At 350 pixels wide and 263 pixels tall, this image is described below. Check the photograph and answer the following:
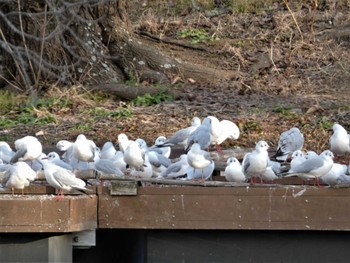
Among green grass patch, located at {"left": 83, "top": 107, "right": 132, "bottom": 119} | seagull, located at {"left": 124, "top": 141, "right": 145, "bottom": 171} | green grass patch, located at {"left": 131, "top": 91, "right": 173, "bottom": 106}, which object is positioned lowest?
seagull, located at {"left": 124, "top": 141, "right": 145, "bottom": 171}

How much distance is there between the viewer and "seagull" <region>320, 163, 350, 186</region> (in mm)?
6891

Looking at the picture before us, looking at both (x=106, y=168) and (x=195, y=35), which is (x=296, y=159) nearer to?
(x=106, y=168)

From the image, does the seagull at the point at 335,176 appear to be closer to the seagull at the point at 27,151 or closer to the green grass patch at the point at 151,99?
the seagull at the point at 27,151

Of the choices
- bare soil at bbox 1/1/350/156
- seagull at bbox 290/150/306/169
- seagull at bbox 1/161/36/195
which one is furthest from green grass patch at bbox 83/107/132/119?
seagull at bbox 1/161/36/195

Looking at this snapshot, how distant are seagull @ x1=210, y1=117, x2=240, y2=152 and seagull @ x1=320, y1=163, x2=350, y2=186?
7.01 ft

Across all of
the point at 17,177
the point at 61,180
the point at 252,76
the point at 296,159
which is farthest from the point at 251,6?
the point at 17,177

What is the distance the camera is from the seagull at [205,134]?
896cm

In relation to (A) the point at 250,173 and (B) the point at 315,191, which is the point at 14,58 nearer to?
(A) the point at 250,173

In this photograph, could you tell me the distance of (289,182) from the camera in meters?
7.90

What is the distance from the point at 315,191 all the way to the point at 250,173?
111 centimetres

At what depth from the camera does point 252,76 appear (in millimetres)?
14102

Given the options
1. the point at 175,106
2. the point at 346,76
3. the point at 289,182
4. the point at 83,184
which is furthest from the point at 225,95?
the point at 83,184

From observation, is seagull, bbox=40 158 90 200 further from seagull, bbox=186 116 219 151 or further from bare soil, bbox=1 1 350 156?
bare soil, bbox=1 1 350 156

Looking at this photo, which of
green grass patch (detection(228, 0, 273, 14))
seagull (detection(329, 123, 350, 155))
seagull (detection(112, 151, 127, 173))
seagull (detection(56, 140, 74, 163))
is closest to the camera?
seagull (detection(112, 151, 127, 173))
